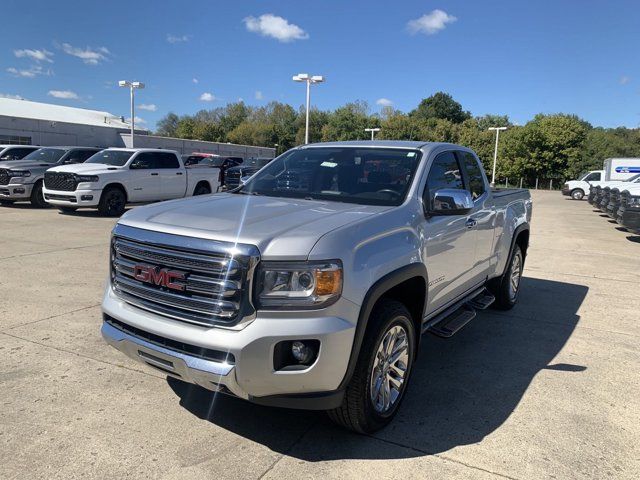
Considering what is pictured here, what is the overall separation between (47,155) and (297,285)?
16.9 m

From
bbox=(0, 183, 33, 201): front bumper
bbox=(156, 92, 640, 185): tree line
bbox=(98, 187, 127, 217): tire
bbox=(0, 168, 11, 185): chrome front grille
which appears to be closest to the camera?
bbox=(98, 187, 127, 217): tire

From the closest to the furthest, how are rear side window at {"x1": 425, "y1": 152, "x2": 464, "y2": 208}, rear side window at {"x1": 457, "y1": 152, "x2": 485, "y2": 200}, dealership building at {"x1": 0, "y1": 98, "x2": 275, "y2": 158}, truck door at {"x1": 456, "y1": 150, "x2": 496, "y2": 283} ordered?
rear side window at {"x1": 425, "y1": 152, "x2": 464, "y2": 208}
truck door at {"x1": 456, "y1": 150, "x2": 496, "y2": 283}
rear side window at {"x1": 457, "y1": 152, "x2": 485, "y2": 200}
dealership building at {"x1": 0, "y1": 98, "x2": 275, "y2": 158}

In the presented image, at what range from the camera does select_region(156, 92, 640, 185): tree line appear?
5547cm

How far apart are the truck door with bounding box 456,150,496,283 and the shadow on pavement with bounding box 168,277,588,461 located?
2.46ft

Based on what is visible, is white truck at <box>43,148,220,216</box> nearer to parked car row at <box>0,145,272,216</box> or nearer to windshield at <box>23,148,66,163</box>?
parked car row at <box>0,145,272,216</box>

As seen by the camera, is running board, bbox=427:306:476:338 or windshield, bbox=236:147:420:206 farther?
running board, bbox=427:306:476:338

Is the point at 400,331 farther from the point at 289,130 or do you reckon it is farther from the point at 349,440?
the point at 289,130

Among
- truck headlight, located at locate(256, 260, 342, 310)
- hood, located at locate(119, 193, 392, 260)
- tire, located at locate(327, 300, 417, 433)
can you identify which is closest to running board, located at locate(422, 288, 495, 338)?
tire, located at locate(327, 300, 417, 433)

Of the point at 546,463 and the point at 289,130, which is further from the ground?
the point at 289,130

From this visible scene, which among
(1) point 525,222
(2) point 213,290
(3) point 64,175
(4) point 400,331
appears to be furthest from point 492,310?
(3) point 64,175

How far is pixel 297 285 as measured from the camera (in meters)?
2.67

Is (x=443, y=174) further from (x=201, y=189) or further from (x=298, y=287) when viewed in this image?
(x=201, y=189)

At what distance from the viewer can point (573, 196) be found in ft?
110

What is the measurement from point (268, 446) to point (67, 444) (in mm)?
1179
